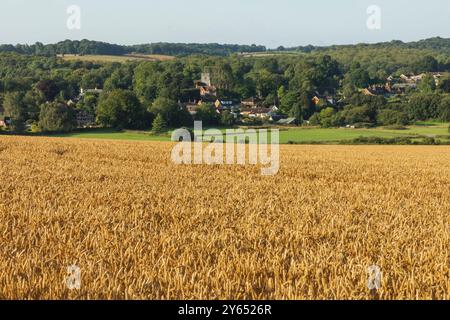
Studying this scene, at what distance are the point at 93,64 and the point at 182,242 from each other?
17592cm

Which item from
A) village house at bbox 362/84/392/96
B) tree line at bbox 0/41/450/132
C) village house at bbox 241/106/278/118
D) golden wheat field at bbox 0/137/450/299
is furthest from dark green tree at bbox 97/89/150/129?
village house at bbox 362/84/392/96

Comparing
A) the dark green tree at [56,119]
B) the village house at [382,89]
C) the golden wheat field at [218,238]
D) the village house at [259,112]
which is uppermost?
the golden wheat field at [218,238]

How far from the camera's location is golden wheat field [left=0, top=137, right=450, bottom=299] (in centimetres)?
573

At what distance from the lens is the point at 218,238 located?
25.5 feet

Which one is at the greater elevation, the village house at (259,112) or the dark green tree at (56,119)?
the dark green tree at (56,119)

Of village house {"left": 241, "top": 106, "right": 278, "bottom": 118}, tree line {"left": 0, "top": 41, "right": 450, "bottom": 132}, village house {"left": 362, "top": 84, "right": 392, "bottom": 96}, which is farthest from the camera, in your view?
village house {"left": 362, "top": 84, "right": 392, "bottom": 96}

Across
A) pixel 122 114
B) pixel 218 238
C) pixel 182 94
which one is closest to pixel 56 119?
pixel 122 114

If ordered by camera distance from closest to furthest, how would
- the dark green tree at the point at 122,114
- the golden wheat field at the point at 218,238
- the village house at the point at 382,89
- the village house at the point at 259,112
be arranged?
the golden wheat field at the point at 218,238, the dark green tree at the point at 122,114, the village house at the point at 259,112, the village house at the point at 382,89

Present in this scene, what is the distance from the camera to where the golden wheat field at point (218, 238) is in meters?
5.73

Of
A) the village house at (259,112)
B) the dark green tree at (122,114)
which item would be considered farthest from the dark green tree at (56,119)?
the village house at (259,112)

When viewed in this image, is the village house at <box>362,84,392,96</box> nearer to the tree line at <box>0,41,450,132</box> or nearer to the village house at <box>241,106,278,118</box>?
the tree line at <box>0,41,450,132</box>

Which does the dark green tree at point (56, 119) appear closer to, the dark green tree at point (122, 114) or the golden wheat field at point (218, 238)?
the dark green tree at point (122, 114)

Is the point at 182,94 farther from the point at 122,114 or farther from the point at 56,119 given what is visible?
the point at 56,119
